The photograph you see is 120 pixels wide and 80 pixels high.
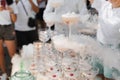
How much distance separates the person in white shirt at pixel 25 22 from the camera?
3438mm

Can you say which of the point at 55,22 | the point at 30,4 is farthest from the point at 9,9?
the point at 55,22

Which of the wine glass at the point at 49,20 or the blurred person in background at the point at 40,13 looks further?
the blurred person in background at the point at 40,13

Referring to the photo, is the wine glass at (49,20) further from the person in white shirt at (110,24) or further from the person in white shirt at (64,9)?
the person in white shirt at (110,24)

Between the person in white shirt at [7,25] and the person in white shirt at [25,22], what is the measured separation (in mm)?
134

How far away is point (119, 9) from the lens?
171 cm

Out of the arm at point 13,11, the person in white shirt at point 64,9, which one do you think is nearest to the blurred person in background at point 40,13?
the arm at point 13,11

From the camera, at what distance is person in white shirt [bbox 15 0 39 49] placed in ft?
11.3

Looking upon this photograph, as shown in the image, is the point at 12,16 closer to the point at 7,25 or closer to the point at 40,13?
the point at 7,25

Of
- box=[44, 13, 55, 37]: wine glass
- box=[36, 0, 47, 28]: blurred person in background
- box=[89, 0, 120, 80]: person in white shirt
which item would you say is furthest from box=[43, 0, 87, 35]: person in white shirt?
box=[36, 0, 47, 28]: blurred person in background

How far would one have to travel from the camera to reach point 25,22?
353cm

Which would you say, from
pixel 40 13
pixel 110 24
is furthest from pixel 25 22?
pixel 110 24

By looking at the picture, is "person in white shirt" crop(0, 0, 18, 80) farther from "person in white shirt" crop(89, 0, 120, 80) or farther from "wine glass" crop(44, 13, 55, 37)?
"person in white shirt" crop(89, 0, 120, 80)

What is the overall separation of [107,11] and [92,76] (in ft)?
1.55

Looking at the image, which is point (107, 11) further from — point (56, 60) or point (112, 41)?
point (56, 60)
